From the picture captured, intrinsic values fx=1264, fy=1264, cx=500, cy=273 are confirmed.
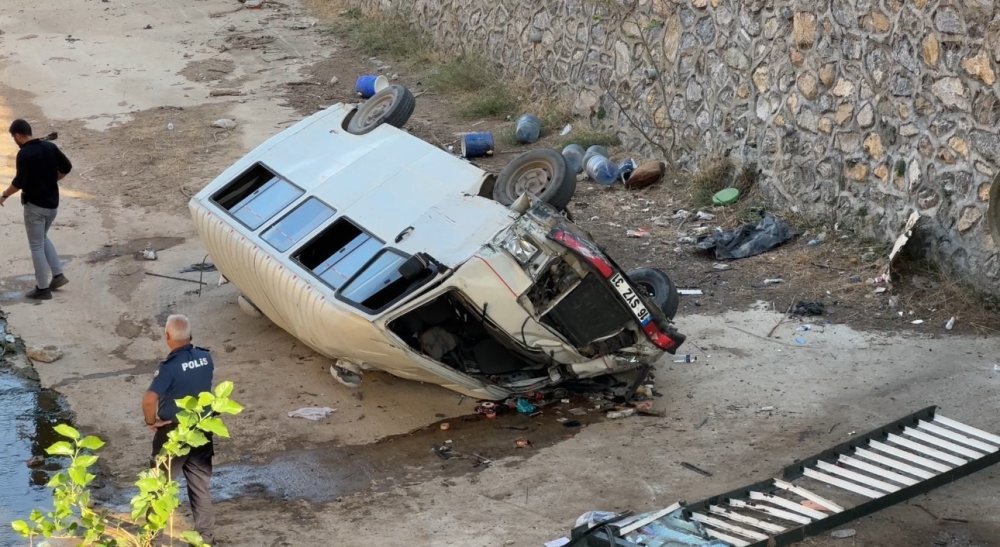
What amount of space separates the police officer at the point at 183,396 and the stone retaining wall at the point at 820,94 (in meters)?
7.20

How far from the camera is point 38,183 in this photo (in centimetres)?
1228

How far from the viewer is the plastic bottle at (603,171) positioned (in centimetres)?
1521

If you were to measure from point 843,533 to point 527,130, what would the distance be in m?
9.81

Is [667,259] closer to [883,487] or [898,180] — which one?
[898,180]

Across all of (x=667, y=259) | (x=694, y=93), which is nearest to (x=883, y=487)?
(x=667, y=259)

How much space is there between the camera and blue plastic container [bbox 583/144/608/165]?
15602 millimetres

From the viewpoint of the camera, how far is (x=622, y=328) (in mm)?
9391

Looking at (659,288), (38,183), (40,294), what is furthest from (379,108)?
(40,294)

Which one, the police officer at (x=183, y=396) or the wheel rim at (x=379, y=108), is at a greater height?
the wheel rim at (x=379, y=108)

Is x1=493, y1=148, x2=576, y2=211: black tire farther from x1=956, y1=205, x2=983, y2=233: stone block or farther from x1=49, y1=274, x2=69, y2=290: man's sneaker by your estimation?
x1=49, y1=274, x2=69, y2=290: man's sneaker

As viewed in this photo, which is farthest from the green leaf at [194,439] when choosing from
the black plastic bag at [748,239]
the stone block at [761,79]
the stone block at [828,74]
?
the stone block at [761,79]

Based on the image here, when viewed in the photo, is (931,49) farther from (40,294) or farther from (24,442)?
(40,294)

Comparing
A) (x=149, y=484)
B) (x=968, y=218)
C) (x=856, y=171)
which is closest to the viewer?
(x=149, y=484)

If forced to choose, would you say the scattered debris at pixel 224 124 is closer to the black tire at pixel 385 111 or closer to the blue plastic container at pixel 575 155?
the blue plastic container at pixel 575 155
